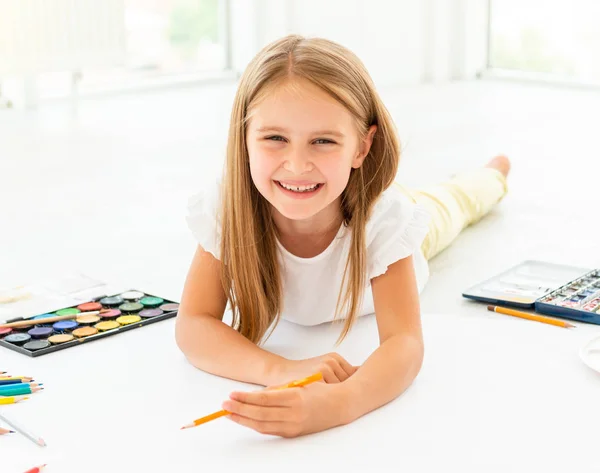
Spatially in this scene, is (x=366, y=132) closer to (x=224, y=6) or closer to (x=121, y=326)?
(x=121, y=326)

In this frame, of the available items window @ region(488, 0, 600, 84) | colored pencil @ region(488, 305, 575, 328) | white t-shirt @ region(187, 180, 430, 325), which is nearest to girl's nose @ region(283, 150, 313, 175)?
white t-shirt @ region(187, 180, 430, 325)

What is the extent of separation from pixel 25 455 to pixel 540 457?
549 mm

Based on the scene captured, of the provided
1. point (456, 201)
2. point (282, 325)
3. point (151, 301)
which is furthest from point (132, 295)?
point (456, 201)

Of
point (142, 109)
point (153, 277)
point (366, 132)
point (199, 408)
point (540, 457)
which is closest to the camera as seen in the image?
point (540, 457)

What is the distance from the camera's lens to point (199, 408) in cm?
Result: 116

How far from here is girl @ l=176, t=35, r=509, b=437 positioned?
3.85 ft

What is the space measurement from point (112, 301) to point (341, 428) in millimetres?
582

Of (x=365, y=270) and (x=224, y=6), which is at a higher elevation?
(x=224, y=6)

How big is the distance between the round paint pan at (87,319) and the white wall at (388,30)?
302 centimetres

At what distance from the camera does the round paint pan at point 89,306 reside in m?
1.51

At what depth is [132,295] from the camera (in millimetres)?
1588

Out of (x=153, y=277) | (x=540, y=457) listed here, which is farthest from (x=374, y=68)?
(x=540, y=457)

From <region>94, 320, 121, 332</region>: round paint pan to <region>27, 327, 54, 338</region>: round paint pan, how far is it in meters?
0.07

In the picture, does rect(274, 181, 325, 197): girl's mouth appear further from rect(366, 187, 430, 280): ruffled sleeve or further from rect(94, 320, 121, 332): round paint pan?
rect(94, 320, 121, 332): round paint pan
